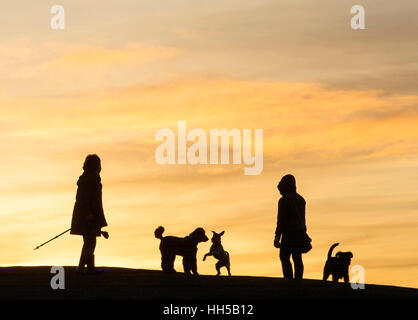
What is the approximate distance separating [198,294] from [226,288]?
4.36ft

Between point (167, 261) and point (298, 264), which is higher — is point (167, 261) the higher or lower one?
the higher one

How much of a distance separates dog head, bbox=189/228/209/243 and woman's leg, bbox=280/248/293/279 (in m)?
2.85

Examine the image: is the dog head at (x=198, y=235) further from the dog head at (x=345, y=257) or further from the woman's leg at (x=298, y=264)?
the dog head at (x=345, y=257)

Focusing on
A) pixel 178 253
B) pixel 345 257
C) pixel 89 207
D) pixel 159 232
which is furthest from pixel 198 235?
pixel 89 207

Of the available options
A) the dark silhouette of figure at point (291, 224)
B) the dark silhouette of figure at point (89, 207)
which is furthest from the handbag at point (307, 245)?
the dark silhouette of figure at point (89, 207)

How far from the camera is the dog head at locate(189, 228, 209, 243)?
2555cm

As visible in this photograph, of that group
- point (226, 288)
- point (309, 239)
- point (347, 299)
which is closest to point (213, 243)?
point (309, 239)

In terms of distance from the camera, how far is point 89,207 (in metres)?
22.6

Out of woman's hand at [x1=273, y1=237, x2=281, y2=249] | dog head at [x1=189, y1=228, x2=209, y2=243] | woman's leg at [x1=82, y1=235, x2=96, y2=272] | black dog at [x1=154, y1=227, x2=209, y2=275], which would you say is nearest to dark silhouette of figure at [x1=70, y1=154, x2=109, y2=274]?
woman's leg at [x1=82, y1=235, x2=96, y2=272]

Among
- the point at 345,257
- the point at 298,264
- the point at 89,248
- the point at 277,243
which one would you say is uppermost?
the point at 345,257

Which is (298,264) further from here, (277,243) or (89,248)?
(89,248)

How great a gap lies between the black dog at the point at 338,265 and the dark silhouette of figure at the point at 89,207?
6.29m

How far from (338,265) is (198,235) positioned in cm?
360
